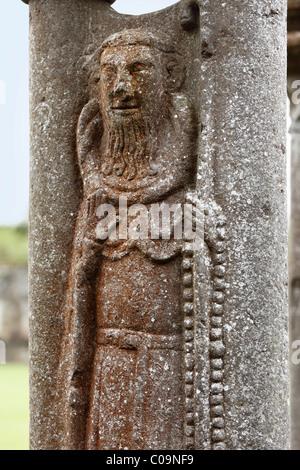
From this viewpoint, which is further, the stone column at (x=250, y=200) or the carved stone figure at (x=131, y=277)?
the carved stone figure at (x=131, y=277)

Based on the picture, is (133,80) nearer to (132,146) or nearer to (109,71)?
(109,71)

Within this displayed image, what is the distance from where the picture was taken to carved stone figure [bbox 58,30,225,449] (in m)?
2.70

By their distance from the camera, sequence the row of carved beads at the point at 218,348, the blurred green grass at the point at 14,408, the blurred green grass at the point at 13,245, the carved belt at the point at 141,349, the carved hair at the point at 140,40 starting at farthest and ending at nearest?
the blurred green grass at the point at 13,245, the blurred green grass at the point at 14,408, the carved hair at the point at 140,40, the carved belt at the point at 141,349, the row of carved beads at the point at 218,348

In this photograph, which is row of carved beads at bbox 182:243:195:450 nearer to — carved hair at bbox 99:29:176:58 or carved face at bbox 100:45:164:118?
carved face at bbox 100:45:164:118

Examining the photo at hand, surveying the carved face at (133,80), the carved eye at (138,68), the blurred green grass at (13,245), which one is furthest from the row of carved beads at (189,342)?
the blurred green grass at (13,245)

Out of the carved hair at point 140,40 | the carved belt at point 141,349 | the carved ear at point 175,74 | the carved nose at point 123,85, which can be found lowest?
the carved belt at point 141,349

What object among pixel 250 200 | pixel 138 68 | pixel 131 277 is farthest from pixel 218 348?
pixel 138 68

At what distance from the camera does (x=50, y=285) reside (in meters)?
2.98

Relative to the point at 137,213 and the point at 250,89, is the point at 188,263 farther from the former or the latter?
the point at 250,89

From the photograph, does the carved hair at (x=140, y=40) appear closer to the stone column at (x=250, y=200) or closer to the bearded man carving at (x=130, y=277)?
the bearded man carving at (x=130, y=277)

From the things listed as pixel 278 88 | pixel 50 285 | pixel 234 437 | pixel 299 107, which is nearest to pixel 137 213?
pixel 50 285

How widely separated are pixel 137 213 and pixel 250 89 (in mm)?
705

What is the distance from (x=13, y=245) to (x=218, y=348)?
13618 mm

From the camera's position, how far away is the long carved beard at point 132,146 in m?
2.81
